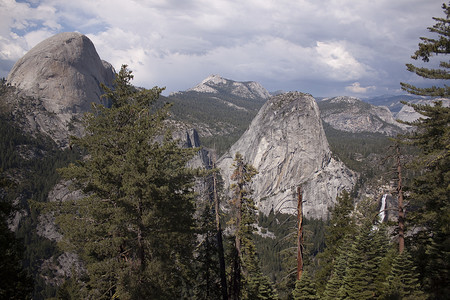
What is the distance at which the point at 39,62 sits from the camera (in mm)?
119438

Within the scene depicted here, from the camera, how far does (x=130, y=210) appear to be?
11648 millimetres

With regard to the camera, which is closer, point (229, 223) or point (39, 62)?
point (229, 223)

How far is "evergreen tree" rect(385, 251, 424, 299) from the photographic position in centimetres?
1337

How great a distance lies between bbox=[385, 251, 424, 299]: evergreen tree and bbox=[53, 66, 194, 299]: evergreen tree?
9761 millimetres

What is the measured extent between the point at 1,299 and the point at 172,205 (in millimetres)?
6306

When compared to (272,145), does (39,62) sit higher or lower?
higher

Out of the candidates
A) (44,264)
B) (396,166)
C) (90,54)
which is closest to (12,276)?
(396,166)

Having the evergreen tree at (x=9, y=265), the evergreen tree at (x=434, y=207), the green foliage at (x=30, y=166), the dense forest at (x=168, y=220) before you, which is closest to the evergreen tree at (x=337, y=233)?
the dense forest at (x=168, y=220)

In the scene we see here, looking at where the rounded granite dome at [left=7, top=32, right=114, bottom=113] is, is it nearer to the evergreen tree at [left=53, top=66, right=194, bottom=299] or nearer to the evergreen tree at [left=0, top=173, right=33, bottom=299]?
the evergreen tree at [left=53, top=66, right=194, bottom=299]

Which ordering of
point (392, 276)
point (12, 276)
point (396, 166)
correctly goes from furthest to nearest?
1. point (396, 166)
2. point (392, 276)
3. point (12, 276)

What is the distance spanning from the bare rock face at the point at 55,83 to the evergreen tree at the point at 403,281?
396ft

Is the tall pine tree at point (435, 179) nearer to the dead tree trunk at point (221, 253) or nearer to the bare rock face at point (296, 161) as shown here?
the dead tree trunk at point (221, 253)

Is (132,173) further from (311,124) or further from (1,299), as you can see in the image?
(311,124)

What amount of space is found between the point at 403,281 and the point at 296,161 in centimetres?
11914
